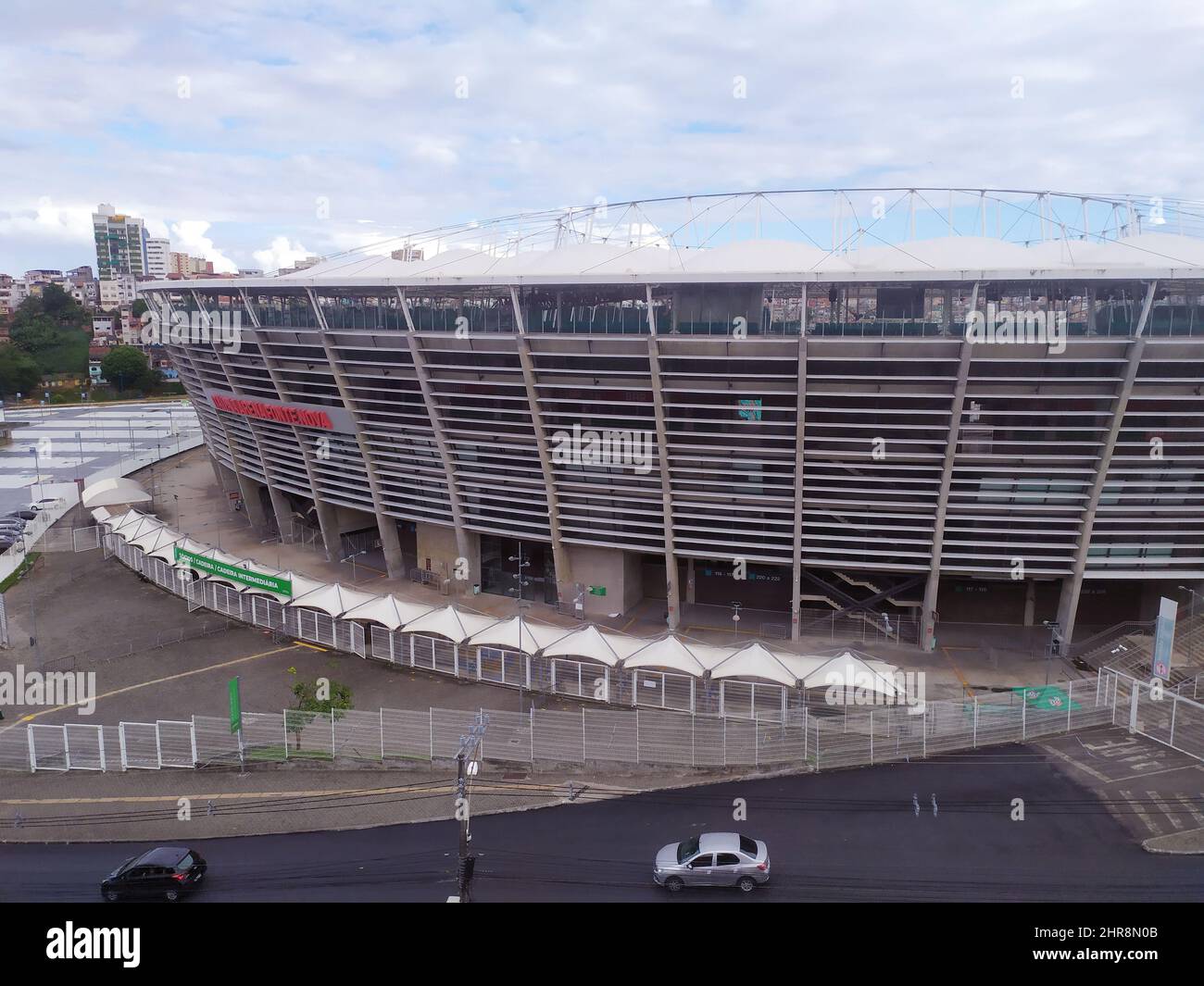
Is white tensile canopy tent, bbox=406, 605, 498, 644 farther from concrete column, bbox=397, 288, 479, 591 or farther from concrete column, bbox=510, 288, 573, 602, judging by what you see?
concrete column, bbox=397, 288, 479, 591

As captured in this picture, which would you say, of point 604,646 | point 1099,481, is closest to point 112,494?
point 604,646

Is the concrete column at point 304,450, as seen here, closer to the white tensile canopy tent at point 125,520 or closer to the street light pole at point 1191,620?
the white tensile canopy tent at point 125,520

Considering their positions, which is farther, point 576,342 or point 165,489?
point 165,489

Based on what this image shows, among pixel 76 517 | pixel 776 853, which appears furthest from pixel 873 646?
pixel 76 517

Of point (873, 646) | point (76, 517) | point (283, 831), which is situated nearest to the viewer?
point (283, 831)

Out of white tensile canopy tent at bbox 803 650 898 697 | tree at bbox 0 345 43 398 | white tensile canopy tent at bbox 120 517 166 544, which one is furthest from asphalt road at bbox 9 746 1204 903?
tree at bbox 0 345 43 398
